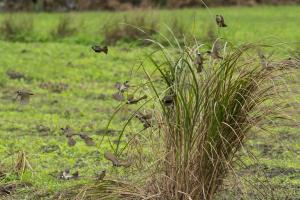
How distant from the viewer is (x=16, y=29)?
15.2 m

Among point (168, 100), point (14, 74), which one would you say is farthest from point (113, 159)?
point (14, 74)

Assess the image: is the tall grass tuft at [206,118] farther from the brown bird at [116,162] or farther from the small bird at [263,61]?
the brown bird at [116,162]

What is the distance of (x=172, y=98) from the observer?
441 cm

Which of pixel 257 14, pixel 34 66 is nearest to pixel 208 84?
pixel 34 66

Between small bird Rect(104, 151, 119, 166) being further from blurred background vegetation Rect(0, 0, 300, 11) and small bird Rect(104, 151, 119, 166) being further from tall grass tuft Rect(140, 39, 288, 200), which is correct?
blurred background vegetation Rect(0, 0, 300, 11)

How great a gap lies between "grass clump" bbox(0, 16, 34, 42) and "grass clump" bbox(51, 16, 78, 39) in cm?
45

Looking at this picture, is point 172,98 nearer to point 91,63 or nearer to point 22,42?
point 91,63

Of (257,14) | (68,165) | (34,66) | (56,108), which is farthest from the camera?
(257,14)

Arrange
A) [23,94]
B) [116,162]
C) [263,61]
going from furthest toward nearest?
[23,94], [116,162], [263,61]

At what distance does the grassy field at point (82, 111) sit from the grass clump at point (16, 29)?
7 centimetres

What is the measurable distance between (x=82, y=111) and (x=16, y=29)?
22.1 ft

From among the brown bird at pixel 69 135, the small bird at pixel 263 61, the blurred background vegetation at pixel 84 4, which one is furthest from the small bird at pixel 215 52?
the blurred background vegetation at pixel 84 4

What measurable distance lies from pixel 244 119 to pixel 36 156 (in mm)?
2408

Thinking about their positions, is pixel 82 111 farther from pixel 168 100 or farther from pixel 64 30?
pixel 64 30
